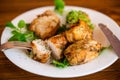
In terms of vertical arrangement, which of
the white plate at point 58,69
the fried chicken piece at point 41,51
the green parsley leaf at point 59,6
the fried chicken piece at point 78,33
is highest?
the green parsley leaf at point 59,6

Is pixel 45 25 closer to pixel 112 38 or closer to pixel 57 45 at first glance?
pixel 57 45

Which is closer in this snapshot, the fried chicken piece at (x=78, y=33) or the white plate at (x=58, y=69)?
the white plate at (x=58, y=69)

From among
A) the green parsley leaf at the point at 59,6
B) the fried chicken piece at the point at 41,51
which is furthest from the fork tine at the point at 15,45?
the green parsley leaf at the point at 59,6

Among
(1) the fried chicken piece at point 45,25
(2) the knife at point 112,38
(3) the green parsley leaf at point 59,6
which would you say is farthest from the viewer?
(3) the green parsley leaf at point 59,6

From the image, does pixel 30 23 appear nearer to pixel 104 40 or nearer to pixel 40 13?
pixel 40 13

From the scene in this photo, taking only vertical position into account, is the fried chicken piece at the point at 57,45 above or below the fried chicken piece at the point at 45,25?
below

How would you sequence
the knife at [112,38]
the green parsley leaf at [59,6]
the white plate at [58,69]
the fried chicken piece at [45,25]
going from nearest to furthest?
the white plate at [58,69] → the knife at [112,38] → the fried chicken piece at [45,25] → the green parsley leaf at [59,6]

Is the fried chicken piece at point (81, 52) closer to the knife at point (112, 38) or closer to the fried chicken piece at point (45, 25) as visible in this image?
the knife at point (112, 38)

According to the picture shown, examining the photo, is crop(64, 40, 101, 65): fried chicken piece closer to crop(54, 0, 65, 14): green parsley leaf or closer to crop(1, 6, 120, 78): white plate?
crop(1, 6, 120, 78): white plate
